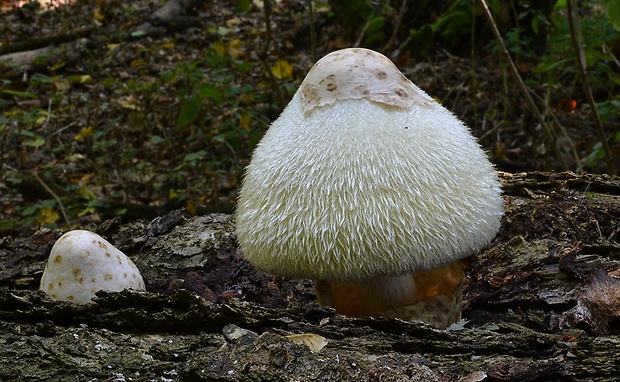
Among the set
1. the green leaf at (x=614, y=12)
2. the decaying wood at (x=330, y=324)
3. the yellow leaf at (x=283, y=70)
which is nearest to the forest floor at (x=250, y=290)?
the decaying wood at (x=330, y=324)

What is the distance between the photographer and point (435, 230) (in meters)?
2.20

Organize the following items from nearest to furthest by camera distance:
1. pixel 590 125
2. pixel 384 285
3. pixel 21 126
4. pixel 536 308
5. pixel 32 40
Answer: pixel 384 285 → pixel 536 308 → pixel 590 125 → pixel 21 126 → pixel 32 40

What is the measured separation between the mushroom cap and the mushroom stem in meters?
0.35

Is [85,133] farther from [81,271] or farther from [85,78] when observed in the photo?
[81,271]

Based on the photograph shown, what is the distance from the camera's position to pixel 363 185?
2.21 meters

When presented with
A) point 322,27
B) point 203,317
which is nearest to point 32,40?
point 322,27

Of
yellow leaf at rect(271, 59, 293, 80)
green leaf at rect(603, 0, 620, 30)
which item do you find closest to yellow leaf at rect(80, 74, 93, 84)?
yellow leaf at rect(271, 59, 293, 80)

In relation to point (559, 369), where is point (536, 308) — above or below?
below

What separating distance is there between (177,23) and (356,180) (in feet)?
31.6

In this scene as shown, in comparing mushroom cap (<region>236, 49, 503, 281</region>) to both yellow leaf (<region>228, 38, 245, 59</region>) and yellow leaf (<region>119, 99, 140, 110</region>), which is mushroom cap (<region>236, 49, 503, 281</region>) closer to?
yellow leaf (<region>119, 99, 140, 110</region>)

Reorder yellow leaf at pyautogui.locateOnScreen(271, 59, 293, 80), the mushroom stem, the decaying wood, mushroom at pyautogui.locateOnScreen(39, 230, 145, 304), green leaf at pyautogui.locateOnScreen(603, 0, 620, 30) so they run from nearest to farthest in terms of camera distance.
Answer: the decaying wood, the mushroom stem, mushroom at pyautogui.locateOnScreen(39, 230, 145, 304), green leaf at pyautogui.locateOnScreen(603, 0, 620, 30), yellow leaf at pyautogui.locateOnScreen(271, 59, 293, 80)

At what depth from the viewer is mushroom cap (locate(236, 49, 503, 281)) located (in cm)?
219

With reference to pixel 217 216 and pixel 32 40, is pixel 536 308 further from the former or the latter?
pixel 32 40

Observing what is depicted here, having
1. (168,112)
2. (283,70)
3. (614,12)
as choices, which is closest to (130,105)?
(168,112)
